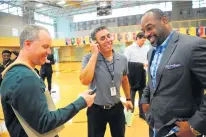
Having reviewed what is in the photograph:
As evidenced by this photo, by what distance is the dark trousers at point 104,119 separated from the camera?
276 centimetres

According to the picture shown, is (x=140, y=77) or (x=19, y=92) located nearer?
(x=19, y=92)

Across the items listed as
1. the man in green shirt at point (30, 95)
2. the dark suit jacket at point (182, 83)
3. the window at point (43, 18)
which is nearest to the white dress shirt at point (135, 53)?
the dark suit jacket at point (182, 83)

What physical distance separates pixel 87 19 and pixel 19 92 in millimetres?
34607

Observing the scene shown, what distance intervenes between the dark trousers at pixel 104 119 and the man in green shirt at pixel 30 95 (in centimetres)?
113

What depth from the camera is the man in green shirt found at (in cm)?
141

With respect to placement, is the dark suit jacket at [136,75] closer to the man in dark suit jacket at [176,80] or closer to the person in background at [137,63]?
the person in background at [137,63]

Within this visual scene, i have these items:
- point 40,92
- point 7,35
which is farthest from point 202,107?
point 7,35

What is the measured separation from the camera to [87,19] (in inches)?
1380

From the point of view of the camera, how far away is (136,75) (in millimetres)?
5141

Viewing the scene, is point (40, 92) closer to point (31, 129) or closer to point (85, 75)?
point (31, 129)

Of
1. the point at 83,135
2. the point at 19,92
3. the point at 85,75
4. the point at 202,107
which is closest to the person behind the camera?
the point at 19,92

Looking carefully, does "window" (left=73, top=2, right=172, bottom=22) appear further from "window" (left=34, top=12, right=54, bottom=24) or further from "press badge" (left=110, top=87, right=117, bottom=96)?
"press badge" (left=110, top=87, right=117, bottom=96)

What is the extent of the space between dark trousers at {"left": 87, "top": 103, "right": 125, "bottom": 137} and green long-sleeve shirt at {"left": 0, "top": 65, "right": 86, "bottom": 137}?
4.12 feet

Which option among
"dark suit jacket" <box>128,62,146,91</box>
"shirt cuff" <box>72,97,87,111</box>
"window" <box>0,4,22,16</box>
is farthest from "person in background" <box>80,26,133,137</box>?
"window" <box>0,4,22,16</box>
